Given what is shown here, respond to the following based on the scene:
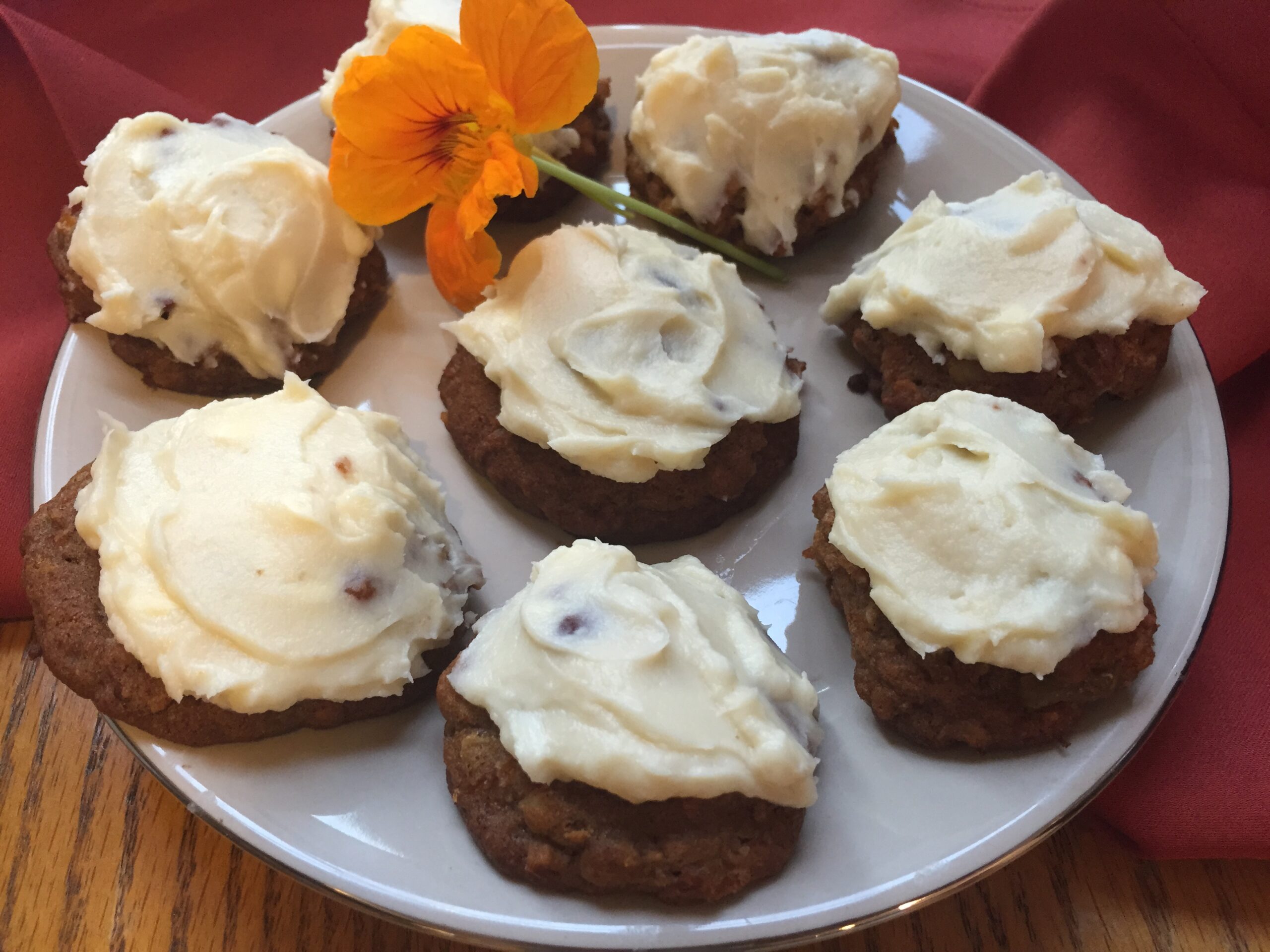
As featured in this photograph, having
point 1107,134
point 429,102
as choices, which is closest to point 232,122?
point 429,102

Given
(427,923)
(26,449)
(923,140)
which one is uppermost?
(923,140)

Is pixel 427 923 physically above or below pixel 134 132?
below

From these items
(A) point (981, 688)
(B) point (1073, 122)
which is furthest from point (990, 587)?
(B) point (1073, 122)

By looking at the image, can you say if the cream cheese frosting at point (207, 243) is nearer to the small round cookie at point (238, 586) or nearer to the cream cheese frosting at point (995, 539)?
the small round cookie at point (238, 586)

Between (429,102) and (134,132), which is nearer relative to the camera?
(429,102)

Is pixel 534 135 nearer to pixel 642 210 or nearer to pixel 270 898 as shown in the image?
pixel 642 210

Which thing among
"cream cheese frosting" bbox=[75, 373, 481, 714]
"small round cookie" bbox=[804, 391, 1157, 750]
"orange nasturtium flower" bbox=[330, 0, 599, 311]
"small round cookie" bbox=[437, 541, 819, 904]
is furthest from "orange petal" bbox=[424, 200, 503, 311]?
"small round cookie" bbox=[804, 391, 1157, 750]

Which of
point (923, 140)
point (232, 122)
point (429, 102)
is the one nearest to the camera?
point (429, 102)

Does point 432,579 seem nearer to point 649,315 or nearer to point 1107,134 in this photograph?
point 649,315
